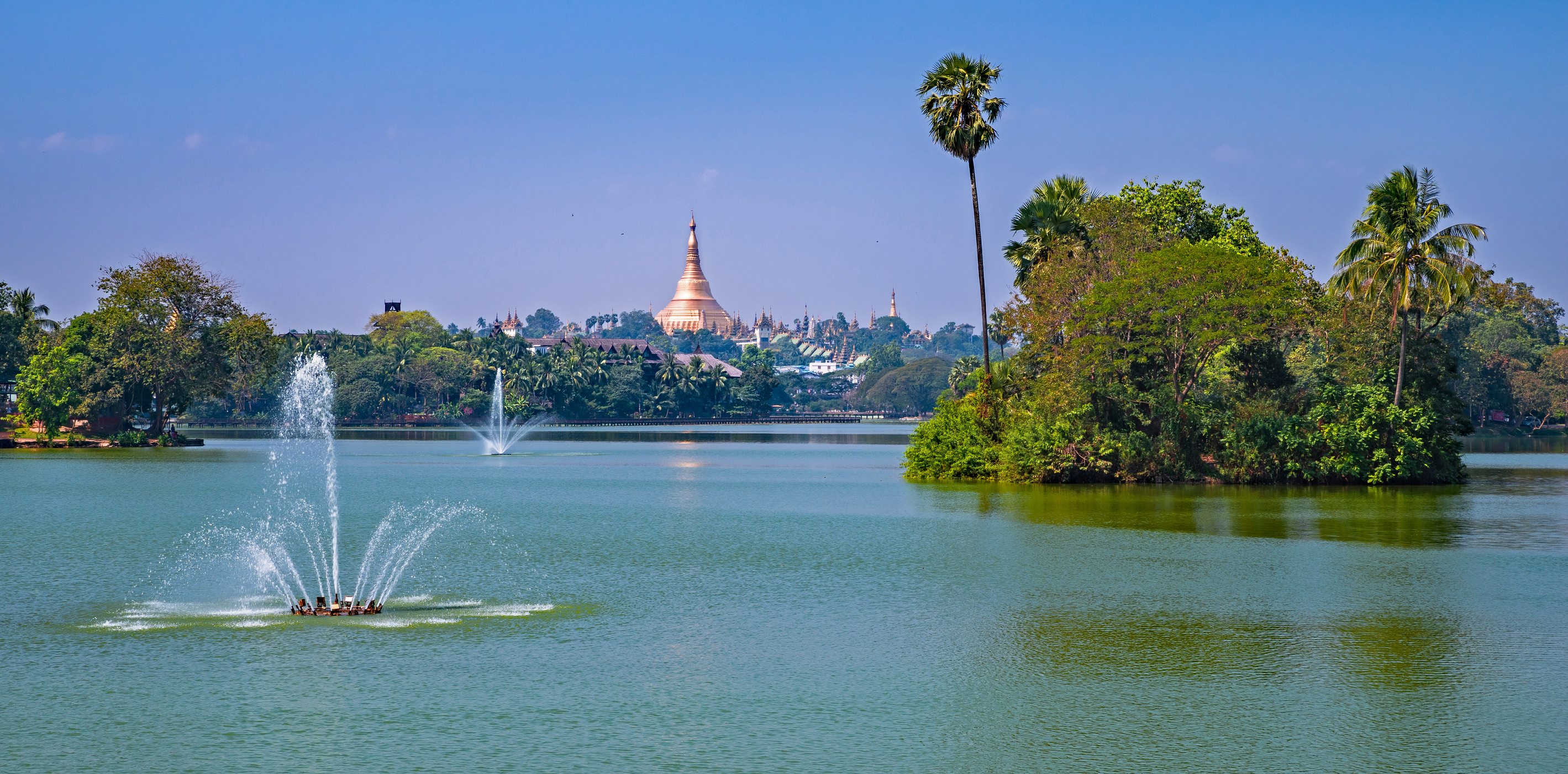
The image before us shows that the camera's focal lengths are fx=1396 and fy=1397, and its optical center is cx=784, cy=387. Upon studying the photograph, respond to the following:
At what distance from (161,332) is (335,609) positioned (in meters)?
62.2

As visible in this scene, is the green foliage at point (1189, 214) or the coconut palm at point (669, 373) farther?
the coconut palm at point (669, 373)

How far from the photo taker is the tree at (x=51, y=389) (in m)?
72.2

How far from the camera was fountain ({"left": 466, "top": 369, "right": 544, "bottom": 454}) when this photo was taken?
83.8 m

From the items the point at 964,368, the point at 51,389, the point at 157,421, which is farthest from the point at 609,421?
the point at 51,389

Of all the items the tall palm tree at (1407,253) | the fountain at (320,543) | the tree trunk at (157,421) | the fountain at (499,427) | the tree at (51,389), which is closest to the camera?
the fountain at (320,543)

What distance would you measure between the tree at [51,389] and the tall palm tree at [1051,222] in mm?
50170

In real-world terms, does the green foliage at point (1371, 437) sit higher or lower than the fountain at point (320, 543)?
higher

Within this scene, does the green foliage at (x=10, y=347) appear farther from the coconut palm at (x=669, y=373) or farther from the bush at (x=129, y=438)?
the coconut palm at (x=669, y=373)

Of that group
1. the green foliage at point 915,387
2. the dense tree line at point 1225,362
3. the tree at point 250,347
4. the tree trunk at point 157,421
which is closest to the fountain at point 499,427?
the tree at point 250,347

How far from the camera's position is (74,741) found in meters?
12.3

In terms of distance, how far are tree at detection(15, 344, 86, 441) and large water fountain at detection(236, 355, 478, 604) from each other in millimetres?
21039

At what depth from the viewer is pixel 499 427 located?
4574 inches

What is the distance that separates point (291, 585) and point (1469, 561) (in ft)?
65.3

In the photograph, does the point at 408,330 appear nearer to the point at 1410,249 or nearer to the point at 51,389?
the point at 51,389
